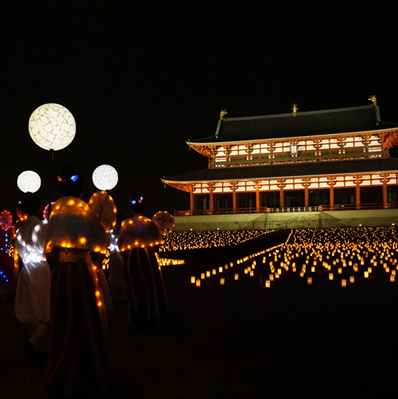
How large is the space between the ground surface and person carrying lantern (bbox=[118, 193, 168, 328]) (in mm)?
191

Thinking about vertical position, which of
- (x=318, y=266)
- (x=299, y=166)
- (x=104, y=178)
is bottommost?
(x=318, y=266)

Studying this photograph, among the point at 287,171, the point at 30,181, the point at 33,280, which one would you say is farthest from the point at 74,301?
the point at 287,171

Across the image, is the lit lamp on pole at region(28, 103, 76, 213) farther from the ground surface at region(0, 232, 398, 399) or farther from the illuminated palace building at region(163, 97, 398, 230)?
the illuminated palace building at region(163, 97, 398, 230)

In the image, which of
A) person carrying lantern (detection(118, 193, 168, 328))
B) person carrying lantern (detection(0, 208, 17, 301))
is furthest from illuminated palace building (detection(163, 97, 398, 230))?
person carrying lantern (detection(118, 193, 168, 328))

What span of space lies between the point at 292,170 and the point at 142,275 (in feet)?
89.1

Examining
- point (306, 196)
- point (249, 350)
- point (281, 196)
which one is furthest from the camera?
point (281, 196)

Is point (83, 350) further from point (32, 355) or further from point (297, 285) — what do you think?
point (297, 285)

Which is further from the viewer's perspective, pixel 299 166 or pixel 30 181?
pixel 299 166

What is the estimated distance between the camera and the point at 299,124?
34.5m

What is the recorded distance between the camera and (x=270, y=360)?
4137mm

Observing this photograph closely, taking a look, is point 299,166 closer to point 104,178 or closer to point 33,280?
point 104,178

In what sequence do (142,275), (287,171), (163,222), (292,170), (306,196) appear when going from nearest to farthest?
1. (142,275)
2. (163,222)
3. (306,196)
4. (287,171)
5. (292,170)

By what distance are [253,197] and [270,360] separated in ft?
94.9

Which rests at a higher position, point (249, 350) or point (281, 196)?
point (281, 196)
